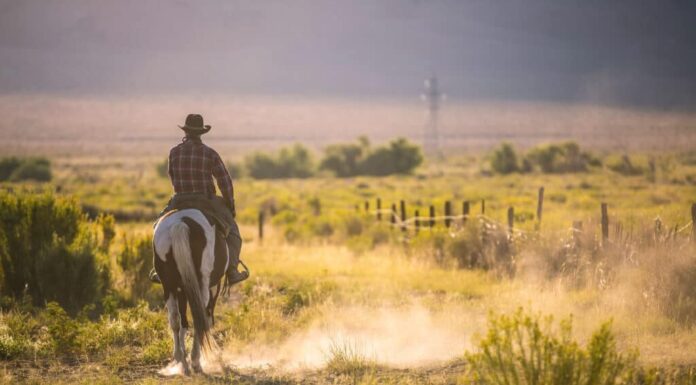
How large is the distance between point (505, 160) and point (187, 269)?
5774 cm

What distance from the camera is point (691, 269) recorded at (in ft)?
32.1

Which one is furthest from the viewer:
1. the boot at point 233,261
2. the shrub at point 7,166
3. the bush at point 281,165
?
the bush at point 281,165

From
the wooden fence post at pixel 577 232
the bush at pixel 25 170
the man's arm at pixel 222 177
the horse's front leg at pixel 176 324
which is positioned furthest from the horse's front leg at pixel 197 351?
the bush at pixel 25 170

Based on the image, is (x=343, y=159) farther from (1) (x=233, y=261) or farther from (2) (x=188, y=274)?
(2) (x=188, y=274)

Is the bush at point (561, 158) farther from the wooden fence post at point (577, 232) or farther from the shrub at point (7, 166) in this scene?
the wooden fence post at point (577, 232)

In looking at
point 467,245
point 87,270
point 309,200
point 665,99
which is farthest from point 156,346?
point 665,99

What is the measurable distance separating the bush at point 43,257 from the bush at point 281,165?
56625mm

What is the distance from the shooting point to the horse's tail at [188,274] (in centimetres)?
751

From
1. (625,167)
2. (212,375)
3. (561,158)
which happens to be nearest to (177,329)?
(212,375)

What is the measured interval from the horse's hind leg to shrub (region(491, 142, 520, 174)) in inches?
2236

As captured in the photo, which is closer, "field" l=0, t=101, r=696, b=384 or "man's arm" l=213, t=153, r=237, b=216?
"field" l=0, t=101, r=696, b=384

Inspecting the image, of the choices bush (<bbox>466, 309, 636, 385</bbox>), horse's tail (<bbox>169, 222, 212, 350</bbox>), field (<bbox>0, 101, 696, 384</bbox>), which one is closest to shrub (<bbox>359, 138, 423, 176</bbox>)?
field (<bbox>0, 101, 696, 384</bbox>)

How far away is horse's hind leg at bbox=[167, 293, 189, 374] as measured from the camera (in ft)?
25.8

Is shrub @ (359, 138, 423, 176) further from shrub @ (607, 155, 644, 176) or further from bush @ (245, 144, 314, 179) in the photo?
shrub @ (607, 155, 644, 176)
